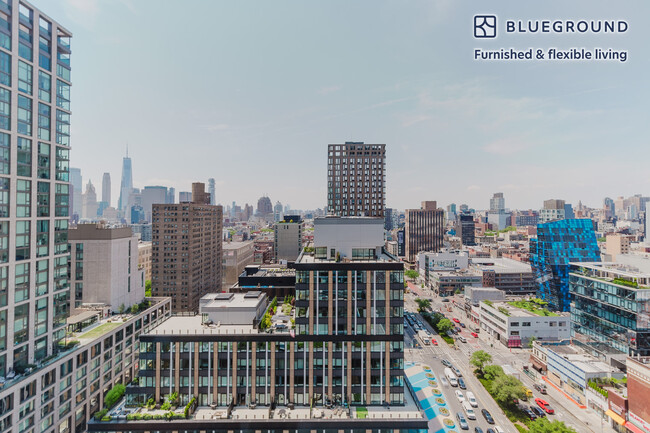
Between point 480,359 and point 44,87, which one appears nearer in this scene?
point 44,87

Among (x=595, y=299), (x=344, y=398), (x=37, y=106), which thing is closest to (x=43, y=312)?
(x=37, y=106)

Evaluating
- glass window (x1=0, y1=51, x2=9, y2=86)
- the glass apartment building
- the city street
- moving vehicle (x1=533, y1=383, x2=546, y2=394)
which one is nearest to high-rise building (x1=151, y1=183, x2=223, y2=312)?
glass window (x1=0, y1=51, x2=9, y2=86)

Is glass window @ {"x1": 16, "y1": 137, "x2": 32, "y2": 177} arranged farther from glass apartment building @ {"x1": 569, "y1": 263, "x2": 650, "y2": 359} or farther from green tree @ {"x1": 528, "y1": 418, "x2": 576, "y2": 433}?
glass apartment building @ {"x1": 569, "y1": 263, "x2": 650, "y2": 359}

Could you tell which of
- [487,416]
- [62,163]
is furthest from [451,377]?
[62,163]

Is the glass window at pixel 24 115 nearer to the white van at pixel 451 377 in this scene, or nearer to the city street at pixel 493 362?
the city street at pixel 493 362

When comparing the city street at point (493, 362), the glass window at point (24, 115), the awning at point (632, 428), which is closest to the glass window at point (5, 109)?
the glass window at point (24, 115)

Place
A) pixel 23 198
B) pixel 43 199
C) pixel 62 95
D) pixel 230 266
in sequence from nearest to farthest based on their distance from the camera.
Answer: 1. pixel 23 198
2. pixel 43 199
3. pixel 62 95
4. pixel 230 266

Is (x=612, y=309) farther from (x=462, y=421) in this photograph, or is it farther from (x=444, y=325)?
(x=462, y=421)
